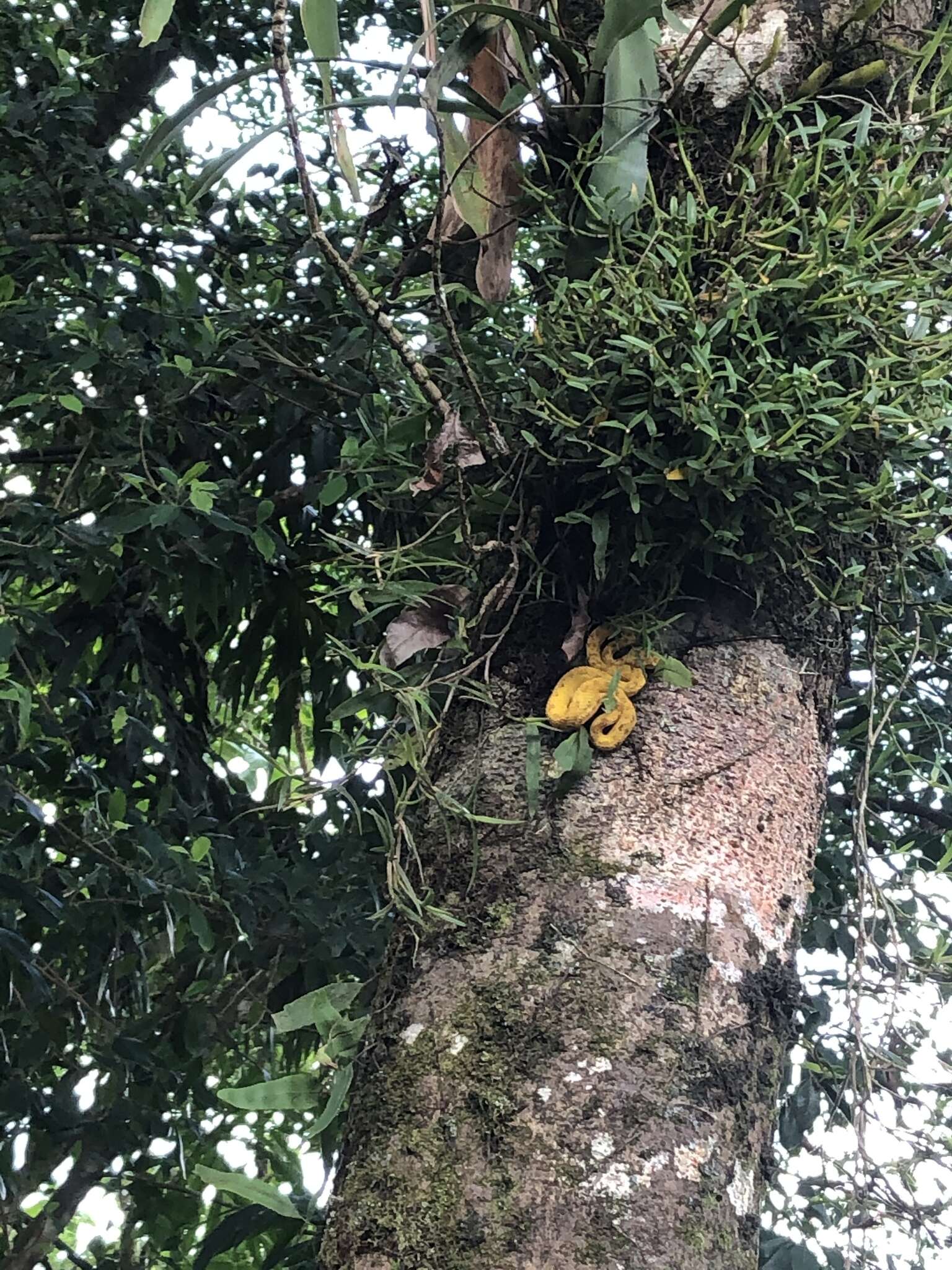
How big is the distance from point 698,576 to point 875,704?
24 centimetres

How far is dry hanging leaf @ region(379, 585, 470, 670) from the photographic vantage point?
877 millimetres

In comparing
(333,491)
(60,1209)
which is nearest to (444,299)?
(333,491)

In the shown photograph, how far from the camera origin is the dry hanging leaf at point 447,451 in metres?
0.83

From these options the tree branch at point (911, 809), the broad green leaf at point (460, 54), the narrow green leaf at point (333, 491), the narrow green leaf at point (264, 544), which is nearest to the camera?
the broad green leaf at point (460, 54)

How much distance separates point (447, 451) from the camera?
889mm

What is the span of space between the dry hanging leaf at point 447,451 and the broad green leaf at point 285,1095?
430mm

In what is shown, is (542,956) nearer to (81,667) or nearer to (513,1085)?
(513,1085)

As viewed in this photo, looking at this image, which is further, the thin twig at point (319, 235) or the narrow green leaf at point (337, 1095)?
the narrow green leaf at point (337, 1095)

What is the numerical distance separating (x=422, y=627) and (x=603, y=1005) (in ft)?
1.06

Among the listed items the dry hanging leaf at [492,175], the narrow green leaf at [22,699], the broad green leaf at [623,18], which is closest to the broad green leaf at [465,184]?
the dry hanging leaf at [492,175]

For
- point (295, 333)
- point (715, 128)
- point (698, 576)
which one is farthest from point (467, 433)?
point (295, 333)

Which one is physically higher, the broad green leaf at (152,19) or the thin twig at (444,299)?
the broad green leaf at (152,19)

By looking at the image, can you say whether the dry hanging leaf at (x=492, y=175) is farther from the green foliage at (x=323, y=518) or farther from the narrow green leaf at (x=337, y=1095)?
the narrow green leaf at (x=337, y=1095)

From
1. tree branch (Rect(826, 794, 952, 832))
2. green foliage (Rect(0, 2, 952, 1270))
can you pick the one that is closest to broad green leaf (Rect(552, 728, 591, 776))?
green foliage (Rect(0, 2, 952, 1270))
